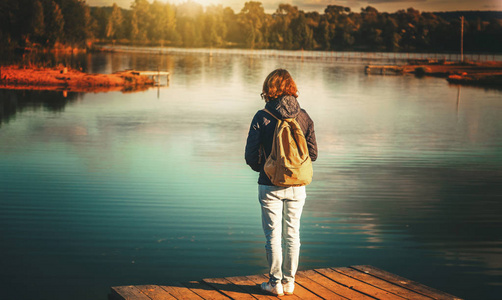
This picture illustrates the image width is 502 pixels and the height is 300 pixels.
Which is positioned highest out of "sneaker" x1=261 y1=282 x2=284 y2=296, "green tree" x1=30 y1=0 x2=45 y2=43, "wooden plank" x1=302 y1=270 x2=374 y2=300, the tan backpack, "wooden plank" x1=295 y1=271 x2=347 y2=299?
"green tree" x1=30 y1=0 x2=45 y2=43

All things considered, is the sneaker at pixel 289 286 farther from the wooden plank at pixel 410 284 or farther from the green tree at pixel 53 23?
the green tree at pixel 53 23

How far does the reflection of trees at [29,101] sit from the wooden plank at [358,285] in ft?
58.4

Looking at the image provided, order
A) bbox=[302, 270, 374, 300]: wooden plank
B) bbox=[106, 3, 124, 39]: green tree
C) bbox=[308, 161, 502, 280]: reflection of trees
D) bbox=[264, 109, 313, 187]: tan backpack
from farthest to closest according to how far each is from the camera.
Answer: bbox=[106, 3, 124, 39]: green tree → bbox=[308, 161, 502, 280]: reflection of trees → bbox=[302, 270, 374, 300]: wooden plank → bbox=[264, 109, 313, 187]: tan backpack

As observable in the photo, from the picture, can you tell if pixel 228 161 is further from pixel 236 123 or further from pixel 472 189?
pixel 236 123

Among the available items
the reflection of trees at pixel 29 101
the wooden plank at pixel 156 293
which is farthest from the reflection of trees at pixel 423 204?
the reflection of trees at pixel 29 101

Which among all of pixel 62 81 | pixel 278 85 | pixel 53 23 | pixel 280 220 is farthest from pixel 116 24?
pixel 280 220

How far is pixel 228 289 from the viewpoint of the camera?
16.9 feet

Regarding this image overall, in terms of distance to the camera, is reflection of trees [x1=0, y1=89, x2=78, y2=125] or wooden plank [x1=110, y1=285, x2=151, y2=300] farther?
reflection of trees [x1=0, y1=89, x2=78, y2=125]

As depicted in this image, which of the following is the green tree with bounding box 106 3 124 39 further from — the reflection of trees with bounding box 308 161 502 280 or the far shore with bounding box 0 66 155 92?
the reflection of trees with bounding box 308 161 502 280

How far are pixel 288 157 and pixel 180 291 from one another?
1452 mm

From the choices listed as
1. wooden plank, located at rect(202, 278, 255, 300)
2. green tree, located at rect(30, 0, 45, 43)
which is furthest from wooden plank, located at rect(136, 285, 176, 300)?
green tree, located at rect(30, 0, 45, 43)

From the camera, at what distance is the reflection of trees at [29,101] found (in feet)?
79.2

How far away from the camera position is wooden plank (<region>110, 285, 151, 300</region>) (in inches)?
197

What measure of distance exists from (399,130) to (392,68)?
176 ft
